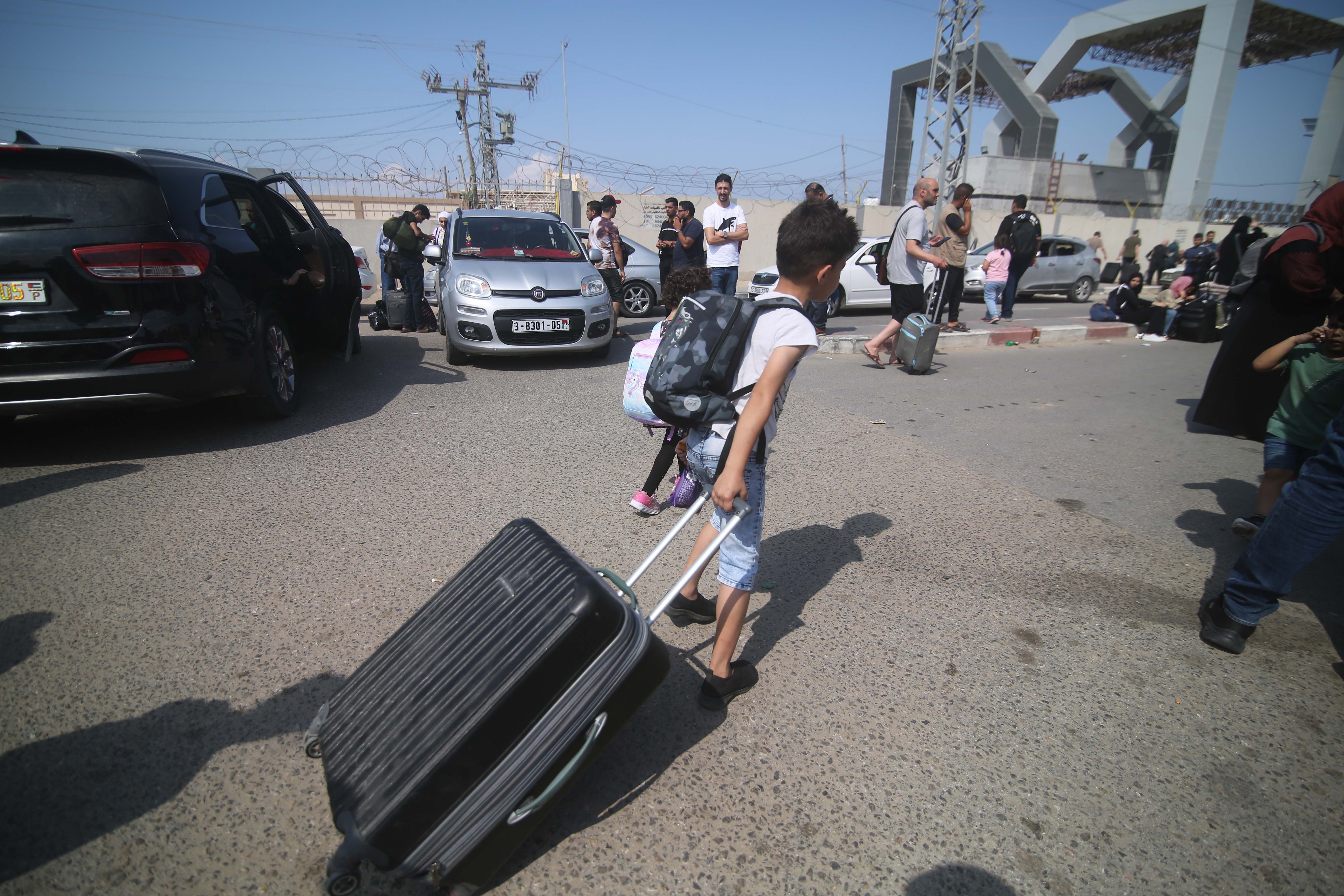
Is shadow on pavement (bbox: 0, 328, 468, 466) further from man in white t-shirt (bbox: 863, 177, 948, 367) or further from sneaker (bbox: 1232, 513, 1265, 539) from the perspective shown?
sneaker (bbox: 1232, 513, 1265, 539)

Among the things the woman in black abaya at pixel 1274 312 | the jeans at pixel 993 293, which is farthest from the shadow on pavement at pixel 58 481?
the jeans at pixel 993 293

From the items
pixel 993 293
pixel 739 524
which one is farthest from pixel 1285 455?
pixel 993 293

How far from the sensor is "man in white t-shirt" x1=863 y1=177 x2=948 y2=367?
6.55 m

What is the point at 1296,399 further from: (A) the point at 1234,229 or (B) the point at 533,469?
(A) the point at 1234,229

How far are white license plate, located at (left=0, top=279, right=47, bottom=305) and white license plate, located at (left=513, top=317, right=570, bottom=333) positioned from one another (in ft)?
11.9

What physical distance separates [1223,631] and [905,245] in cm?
504

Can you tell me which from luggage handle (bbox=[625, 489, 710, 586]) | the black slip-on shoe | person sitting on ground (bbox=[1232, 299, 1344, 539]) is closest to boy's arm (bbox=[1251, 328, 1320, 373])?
person sitting on ground (bbox=[1232, 299, 1344, 539])

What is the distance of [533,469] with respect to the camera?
4.12m

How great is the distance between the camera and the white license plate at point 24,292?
11.5ft

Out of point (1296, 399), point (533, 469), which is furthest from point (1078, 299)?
point (533, 469)

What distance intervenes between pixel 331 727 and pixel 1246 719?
2.82m

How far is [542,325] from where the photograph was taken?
6.74m

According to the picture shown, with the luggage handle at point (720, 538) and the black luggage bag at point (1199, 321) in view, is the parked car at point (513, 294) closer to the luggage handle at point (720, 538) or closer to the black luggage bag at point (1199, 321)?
the luggage handle at point (720, 538)

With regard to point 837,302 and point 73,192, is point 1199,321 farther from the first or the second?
point 73,192
